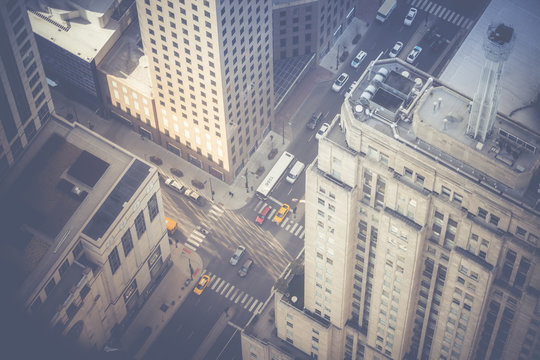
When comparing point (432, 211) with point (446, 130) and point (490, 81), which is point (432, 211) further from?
point (490, 81)

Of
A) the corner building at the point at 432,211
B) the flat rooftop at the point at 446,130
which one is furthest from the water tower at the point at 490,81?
the corner building at the point at 432,211

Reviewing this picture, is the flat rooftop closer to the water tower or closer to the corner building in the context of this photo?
the corner building

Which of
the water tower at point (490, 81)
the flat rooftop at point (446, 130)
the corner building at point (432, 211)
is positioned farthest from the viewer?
the corner building at point (432, 211)

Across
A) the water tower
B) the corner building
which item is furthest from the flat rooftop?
the water tower

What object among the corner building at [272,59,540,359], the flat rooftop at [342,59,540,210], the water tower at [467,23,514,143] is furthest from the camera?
the corner building at [272,59,540,359]

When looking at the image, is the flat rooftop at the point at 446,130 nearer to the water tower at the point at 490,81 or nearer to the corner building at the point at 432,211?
the corner building at the point at 432,211

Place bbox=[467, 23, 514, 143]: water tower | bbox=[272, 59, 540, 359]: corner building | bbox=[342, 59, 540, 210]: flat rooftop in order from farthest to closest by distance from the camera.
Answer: bbox=[272, 59, 540, 359]: corner building < bbox=[342, 59, 540, 210]: flat rooftop < bbox=[467, 23, 514, 143]: water tower

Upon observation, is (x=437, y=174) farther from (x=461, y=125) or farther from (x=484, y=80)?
(x=484, y=80)
